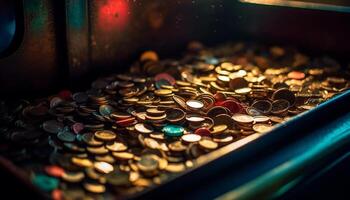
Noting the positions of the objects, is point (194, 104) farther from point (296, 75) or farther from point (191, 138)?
point (296, 75)

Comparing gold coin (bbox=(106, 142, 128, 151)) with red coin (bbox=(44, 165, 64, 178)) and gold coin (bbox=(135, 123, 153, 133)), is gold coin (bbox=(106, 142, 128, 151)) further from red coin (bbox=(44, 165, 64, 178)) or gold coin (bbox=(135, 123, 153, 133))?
red coin (bbox=(44, 165, 64, 178))

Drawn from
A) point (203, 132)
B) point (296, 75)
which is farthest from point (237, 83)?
point (203, 132)

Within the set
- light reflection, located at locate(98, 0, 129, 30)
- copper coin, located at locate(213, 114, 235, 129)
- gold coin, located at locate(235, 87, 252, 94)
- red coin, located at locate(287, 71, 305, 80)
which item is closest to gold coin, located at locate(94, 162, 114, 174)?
copper coin, located at locate(213, 114, 235, 129)

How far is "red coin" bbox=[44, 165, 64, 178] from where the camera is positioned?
1.53 meters

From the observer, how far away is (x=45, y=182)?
1.44m

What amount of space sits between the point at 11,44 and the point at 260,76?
167 centimetres

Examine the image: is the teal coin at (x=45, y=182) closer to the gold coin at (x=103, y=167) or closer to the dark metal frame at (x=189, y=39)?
the gold coin at (x=103, y=167)

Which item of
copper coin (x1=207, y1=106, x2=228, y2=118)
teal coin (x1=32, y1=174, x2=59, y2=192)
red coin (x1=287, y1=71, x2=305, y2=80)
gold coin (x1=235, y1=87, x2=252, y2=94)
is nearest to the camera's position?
teal coin (x1=32, y1=174, x2=59, y2=192)

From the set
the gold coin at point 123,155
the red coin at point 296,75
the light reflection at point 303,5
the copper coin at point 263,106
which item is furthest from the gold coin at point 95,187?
the light reflection at point 303,5

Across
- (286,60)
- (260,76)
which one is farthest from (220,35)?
(260,76)

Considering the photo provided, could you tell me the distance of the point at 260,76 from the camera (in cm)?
279

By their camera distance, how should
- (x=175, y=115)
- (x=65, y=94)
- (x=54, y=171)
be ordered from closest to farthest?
(x=54, y=171) → (x=175, y=115) → (x=65, y=94)

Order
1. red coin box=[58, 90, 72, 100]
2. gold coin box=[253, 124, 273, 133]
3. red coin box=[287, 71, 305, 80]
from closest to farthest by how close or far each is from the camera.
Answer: gold coin box=[253, 124, 273, 133] → red coin box=[58, 90, 72, 100] → red coin box=[287, 71, 305, 80]

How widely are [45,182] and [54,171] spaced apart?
0.11 metres
